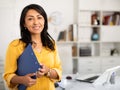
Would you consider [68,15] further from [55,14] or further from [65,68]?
[65,68]

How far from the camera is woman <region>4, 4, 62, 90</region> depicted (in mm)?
1308

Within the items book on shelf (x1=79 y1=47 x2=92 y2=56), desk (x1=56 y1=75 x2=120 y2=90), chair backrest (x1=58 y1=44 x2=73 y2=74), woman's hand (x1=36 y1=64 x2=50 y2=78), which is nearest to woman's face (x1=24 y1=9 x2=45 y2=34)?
woman's hand (x1=36 y1=64 x2=50 y2=78)

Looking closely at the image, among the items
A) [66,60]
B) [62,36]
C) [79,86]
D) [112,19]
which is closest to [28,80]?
[79,86]

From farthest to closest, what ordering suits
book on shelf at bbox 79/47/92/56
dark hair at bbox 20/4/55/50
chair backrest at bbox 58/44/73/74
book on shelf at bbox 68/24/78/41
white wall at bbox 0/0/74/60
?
book on shelf at bbox 79/47/92/56
book on shelf at bbox 68/24/78/41
white wall at bbox 0/0/74/60
chair backrest at bbox 58/44/73/74
dark hair at bbox 20/4/55/50

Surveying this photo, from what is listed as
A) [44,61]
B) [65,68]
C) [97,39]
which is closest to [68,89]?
[44,61]

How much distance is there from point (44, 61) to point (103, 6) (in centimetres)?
322

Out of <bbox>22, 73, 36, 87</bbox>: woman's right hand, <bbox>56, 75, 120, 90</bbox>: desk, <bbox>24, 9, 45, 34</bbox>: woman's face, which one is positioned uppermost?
<bbox>24, 9, 45, 34</bbox>: woman's face

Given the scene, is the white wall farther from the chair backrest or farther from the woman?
the woman

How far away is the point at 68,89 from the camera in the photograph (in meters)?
2.18

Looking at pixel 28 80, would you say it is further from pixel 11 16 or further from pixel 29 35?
pixel 11 16

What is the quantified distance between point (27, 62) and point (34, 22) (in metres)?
0.25

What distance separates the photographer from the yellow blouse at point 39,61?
4.30 ft

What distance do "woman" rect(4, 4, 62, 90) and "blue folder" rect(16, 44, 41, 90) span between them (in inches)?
1.0

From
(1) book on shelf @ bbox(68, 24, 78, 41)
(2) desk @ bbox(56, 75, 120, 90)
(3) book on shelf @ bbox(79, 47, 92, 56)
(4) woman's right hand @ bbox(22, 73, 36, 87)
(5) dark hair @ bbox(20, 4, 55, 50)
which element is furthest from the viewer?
(3) book on shelf @ bbox(79, 47, 92, 56)
